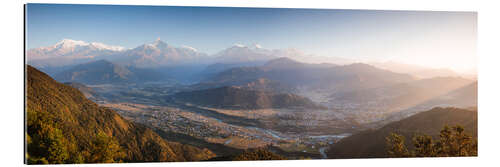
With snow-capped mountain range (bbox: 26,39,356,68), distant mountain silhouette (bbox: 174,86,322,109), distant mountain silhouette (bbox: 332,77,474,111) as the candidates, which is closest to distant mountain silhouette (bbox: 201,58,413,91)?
distant mountain silhouette (bbox: 332,77,474,111)

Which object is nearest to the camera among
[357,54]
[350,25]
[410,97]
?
[350,25]

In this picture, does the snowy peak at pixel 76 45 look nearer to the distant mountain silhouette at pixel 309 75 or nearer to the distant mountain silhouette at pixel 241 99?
the distant mountain silhouette at pixel 309 75

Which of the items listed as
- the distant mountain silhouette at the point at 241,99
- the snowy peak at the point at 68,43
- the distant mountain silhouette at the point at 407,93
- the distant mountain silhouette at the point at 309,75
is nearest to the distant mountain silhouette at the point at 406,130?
the distant mountain silhouette at the point at 407,93

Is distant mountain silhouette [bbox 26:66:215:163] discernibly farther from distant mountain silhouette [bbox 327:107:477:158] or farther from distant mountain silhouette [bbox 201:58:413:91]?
distant mountain silhouette [bbox 327:107:477:158]

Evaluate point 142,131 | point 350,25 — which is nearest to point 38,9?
point 142,131

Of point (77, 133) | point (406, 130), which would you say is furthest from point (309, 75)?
point (77, 133)

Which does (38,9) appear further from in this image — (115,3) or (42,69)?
(42,69)
